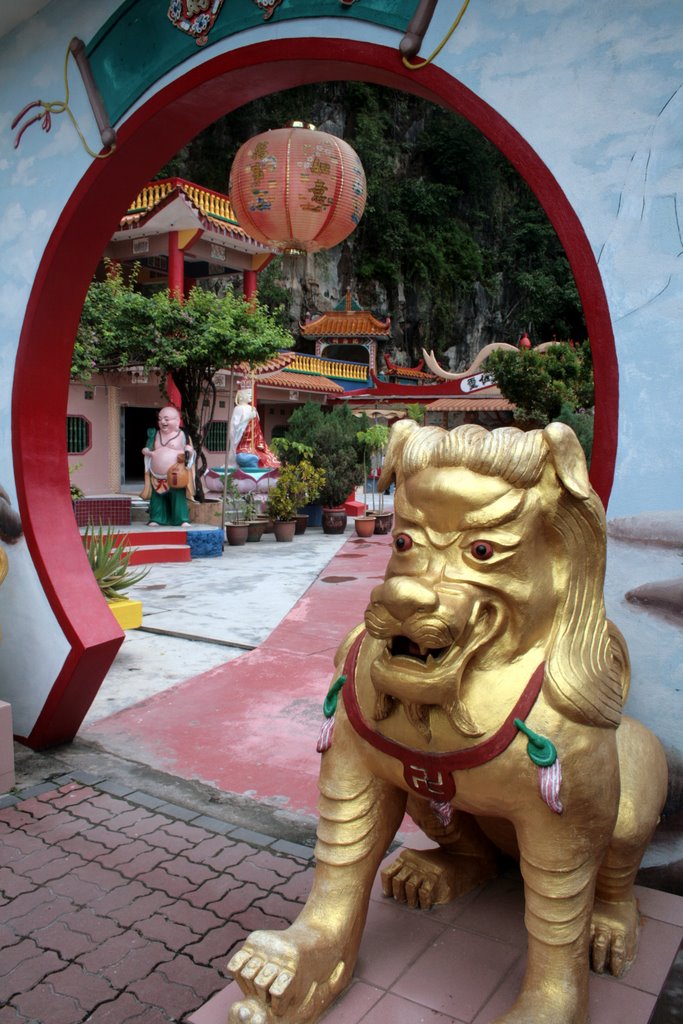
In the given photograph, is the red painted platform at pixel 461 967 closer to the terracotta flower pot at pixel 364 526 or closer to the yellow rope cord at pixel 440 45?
the yellow rope cord at pixel 440 45

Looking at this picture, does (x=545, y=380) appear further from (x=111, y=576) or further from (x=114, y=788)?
(x=114, y=788)

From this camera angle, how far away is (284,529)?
11.4m

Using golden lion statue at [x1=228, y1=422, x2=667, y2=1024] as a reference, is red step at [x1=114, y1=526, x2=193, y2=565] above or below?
below

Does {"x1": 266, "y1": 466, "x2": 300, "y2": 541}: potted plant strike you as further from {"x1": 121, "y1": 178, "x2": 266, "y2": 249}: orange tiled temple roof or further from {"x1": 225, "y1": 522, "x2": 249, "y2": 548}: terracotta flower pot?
{"x1": 121, "y1": 178, "x2": 266, "y2": 249}: orange tiled temple roof

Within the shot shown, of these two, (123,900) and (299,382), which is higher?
(299,382)

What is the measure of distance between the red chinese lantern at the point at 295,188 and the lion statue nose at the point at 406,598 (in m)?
5.21

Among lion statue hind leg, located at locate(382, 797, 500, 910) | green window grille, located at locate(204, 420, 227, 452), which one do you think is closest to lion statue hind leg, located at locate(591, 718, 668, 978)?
lion statue hind leg, located at locate(382, 797, 500, 910)

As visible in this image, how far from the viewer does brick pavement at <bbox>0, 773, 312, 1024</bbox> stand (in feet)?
6.45

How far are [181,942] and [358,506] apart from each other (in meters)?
12.5

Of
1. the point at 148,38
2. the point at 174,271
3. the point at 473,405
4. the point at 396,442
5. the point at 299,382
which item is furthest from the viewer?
the point at 473,405

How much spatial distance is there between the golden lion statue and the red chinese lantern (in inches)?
194

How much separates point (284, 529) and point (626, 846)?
986cm

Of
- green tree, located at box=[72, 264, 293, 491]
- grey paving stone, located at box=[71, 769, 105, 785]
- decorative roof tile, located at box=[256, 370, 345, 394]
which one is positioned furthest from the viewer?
decorative roof tile, located at box=[256, 370, 345, 394]

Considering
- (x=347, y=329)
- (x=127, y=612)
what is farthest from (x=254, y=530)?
(x=347, y=329)
